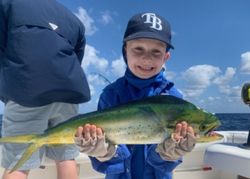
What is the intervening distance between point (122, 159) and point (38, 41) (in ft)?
3.10

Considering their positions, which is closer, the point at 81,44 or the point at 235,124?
the point at 81,44

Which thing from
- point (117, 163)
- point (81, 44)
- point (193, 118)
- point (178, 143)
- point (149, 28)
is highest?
point (81, 44)

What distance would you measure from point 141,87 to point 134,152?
A: 37 cm

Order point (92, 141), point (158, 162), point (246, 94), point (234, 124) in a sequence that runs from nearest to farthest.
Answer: point (92, 141), point (158, 162), point (246, 94), point (234, 124)

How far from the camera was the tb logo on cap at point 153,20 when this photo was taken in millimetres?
2264

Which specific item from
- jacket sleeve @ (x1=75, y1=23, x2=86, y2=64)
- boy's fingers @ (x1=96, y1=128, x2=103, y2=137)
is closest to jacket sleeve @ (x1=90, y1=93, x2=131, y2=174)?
boy's fingers @ (x1=96, y1=128, x2=103, y2=137)

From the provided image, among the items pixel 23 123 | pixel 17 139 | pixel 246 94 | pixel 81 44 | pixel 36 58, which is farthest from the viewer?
pixel 81 44

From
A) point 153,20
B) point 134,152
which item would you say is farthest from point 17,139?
point 153,20

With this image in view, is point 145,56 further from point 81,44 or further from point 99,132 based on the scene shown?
point 81,44

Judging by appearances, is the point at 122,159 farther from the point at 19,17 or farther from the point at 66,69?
the point at 19,17

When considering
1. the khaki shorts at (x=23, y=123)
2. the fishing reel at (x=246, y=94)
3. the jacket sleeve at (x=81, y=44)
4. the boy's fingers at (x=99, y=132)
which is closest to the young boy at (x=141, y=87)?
the boy's fingers at (x=99, y=132)

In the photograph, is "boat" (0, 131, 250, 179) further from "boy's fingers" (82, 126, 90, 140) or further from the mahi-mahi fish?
"boy's fingers" (82, 126, 90, 140)

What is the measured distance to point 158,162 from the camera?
220 cm

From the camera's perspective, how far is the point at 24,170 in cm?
271
